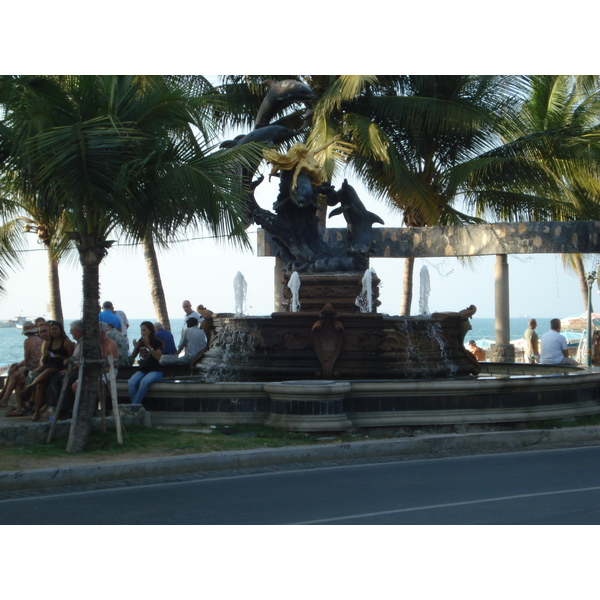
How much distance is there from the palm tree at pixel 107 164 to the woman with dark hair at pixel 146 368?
160 cm

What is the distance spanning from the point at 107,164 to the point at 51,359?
3385 mm

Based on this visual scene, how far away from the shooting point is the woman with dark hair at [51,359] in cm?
1174

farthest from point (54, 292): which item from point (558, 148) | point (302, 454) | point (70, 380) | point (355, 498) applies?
point (355, 498)

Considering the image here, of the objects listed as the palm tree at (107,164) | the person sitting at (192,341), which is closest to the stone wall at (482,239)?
the person sitting at (192,341)

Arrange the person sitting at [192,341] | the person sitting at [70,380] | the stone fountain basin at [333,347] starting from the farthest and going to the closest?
1. the person sitting at [192,341]
2. the stone fountain basin at [333,347]
3. the person sitting at [70,380]

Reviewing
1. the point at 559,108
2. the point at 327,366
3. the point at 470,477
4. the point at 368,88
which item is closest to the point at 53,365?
the point at 327,366

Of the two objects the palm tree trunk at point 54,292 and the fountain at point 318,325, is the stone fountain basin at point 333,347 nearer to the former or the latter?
the fountain at point 318,325

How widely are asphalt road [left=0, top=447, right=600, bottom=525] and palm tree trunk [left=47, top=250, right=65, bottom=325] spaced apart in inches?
656

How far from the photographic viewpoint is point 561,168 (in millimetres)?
25781

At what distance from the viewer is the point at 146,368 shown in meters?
12.2

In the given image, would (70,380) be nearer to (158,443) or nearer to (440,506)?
(158,443)

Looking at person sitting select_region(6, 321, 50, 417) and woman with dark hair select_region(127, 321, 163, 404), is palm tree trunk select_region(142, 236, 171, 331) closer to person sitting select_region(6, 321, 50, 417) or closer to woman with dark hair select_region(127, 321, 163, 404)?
person sitting select_region(6, 321, 50, 417)

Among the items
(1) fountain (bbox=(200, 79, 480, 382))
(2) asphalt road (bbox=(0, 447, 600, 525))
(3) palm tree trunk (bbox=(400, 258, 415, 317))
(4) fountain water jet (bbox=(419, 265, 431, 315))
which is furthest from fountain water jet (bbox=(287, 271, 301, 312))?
(3) palm tree trunk (bbox=(400, 258, 415, 317))

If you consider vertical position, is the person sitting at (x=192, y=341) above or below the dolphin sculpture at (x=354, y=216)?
below
